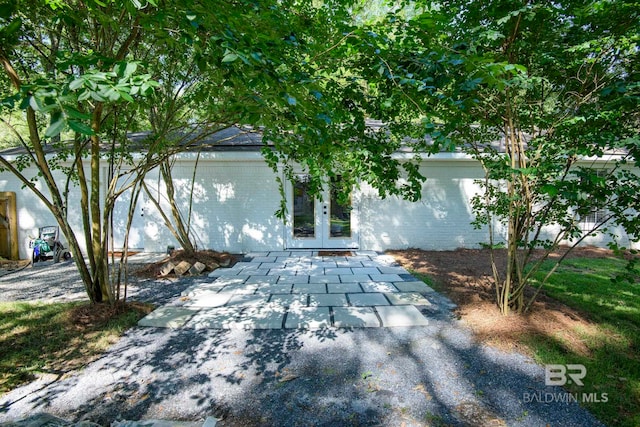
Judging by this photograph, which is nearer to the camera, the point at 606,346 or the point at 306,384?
the point at 306,384

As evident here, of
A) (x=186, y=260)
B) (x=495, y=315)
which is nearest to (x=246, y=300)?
(x=186, y=260)

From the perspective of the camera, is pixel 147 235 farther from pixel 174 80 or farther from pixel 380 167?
pixel 380 167

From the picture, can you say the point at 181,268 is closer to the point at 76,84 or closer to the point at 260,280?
the point at 260,280

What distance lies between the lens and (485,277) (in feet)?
16.2

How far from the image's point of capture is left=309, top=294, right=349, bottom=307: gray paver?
402cm

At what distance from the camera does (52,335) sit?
307 cm

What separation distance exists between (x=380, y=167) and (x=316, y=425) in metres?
1.79

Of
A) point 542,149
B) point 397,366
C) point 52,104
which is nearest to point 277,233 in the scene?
point 397,366

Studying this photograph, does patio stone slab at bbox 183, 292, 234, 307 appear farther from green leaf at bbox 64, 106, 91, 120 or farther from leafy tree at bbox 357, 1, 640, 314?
green leaf at bbox 64, 106, 91, 120

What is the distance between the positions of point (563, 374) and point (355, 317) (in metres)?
1.91

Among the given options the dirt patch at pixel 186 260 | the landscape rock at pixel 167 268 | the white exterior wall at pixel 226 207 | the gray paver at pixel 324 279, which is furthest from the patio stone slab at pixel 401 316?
the white exterior wall at pixel 226 207

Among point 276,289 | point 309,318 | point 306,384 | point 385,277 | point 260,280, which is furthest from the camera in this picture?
point 385,277

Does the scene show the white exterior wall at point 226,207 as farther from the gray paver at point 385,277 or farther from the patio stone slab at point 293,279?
the gray paver at point 385,277

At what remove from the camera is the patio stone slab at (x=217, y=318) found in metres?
3.38
